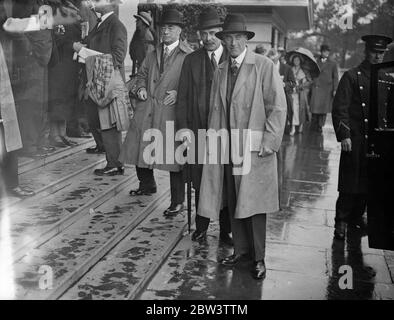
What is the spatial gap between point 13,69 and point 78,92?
184 cm

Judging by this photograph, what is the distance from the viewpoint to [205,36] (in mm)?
4453

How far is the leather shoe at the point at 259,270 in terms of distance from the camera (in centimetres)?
379

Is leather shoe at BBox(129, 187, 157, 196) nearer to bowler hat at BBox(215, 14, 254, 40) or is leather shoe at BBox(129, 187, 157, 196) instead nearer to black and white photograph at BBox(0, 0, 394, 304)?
black and white photograph at BBox(0, 0, 394, 304)

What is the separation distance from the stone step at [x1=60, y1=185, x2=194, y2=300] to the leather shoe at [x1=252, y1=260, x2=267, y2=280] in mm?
763

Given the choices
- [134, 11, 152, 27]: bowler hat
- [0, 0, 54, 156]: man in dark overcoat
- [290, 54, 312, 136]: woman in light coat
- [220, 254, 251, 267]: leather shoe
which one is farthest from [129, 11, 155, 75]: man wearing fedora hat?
[290, 54, 312, 136]: woman in light coat

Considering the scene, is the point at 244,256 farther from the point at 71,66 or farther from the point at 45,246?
the point at 71,66

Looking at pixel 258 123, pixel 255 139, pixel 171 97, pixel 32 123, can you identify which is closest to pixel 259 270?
pixel 255 139

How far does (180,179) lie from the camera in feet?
16.9

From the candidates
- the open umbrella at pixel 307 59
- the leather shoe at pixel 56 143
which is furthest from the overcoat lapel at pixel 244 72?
the open umbrella at pixel 307 59

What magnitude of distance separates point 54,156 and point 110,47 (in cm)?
→ 160

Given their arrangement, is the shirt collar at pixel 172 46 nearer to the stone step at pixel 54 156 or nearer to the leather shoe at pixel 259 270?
the stone step at pixel 54 156

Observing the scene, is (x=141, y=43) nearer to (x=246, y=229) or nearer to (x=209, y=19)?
(x=209, y=19)

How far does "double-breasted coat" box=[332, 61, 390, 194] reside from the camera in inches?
184

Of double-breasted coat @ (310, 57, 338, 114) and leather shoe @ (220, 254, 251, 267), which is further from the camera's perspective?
double-breasted coat @ (310, 57, 338, 114)
